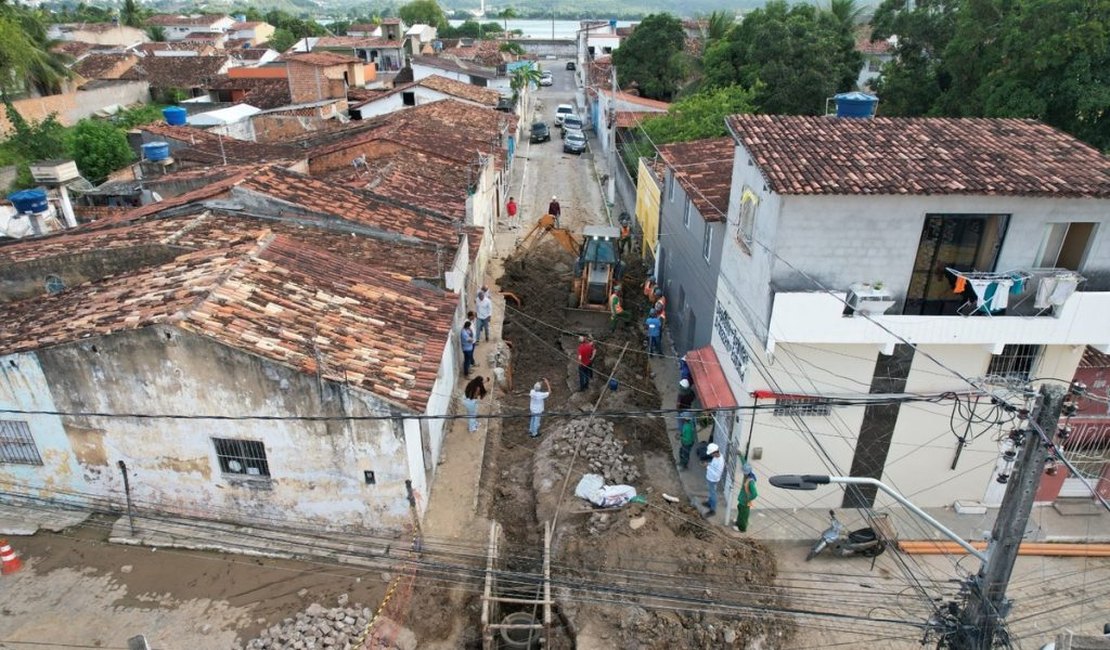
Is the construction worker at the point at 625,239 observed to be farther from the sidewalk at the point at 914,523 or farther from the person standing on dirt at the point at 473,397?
the sidewalk at the point at 914,523

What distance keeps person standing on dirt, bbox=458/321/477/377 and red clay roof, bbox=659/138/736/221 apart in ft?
22.0

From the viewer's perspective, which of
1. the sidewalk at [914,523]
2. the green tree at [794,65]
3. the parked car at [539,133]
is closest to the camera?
the sidewalk at [914,523]

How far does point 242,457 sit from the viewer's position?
12.2 m

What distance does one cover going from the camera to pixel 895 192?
38.0ft

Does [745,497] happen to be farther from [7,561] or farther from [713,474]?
[7,561]

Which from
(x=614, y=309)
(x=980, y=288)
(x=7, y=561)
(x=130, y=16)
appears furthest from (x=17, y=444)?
(x=130, y=16)

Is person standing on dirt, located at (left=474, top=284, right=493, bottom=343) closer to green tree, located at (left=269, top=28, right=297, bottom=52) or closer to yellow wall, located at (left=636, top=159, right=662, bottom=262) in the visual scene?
yellow wall, located at (left=636, top=159, right=662, bottom=262)

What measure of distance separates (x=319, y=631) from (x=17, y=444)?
7.06 meters

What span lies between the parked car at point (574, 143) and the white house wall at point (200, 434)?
124 feet

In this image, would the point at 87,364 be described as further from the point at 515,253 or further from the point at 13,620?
the point at 515,253

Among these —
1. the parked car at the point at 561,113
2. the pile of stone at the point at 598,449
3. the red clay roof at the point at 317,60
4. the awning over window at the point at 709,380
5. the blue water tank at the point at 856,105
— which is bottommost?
the parked car at the point at 561,113

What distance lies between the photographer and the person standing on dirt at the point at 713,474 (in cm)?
1373

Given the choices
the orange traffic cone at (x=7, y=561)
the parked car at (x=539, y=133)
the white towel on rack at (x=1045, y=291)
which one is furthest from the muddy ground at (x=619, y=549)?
the parked car at (x=539, y=133)

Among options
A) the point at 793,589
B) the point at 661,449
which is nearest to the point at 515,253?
the point at 661,449
